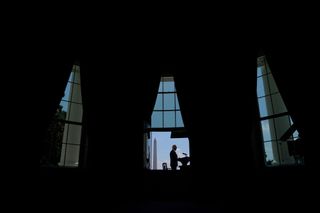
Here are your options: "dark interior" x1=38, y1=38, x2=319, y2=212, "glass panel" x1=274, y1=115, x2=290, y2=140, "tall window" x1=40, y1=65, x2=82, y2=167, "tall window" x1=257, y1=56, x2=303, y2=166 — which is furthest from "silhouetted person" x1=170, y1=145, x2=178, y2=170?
"glass panel" x1=274, y1=115, x2=290, y2=140

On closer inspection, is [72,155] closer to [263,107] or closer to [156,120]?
[156,120]

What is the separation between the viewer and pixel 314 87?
3445 millimetres

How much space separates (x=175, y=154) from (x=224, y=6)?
10.3 ft

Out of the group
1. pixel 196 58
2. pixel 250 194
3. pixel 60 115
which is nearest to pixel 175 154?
pixel 250 194

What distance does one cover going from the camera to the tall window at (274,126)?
4.16m

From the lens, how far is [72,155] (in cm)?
457

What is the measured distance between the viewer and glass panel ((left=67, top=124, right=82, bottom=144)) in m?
4.63

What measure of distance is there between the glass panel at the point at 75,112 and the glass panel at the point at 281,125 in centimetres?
398

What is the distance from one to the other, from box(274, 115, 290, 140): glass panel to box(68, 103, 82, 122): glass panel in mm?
3976

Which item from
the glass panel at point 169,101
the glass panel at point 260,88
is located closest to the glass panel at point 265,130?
the glass panel at point 260,88

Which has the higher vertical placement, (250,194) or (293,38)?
(293,38)

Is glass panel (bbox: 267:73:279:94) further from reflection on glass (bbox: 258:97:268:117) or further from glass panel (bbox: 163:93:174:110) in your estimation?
glass panel (bbox: 163:93:174:110)

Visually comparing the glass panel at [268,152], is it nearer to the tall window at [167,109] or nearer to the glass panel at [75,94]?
the tall window at [167,109]

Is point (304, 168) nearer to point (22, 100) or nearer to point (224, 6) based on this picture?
point (224, 6)
